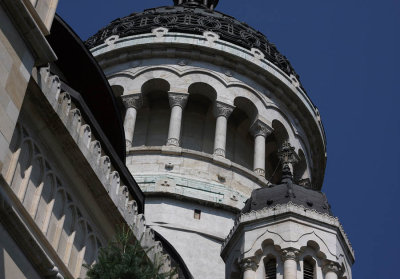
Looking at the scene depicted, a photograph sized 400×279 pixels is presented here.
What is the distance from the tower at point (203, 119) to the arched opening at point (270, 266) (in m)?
6.13

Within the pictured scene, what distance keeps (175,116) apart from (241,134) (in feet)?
11.9

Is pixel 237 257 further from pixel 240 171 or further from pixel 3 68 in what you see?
pixel 3 68

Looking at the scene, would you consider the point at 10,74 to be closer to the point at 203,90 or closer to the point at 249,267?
the point at 249,267

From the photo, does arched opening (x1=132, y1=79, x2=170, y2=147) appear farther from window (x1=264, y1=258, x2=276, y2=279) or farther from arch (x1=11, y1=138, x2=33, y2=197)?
arch (x1=11, y1=138, x2=33, y2=197)

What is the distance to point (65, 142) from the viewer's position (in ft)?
53.5

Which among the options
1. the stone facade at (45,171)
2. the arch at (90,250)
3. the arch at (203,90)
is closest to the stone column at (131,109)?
the arch at (203,90)

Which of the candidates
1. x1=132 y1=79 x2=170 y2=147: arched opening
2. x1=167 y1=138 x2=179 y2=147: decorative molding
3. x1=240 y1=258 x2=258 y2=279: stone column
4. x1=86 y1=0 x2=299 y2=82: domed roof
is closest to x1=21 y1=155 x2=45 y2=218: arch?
x1=240 y1=258 x2=258 y2=279: stone column

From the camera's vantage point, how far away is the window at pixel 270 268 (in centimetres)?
2542

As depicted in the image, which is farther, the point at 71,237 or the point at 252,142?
the point at 252,142

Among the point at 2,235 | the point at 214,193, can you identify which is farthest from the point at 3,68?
the point at 214,193

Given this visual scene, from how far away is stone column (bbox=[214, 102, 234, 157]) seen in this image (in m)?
38.4

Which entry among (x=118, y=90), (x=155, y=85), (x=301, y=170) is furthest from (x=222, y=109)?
(x=301, y=170)

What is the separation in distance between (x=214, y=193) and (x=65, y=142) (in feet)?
64.4

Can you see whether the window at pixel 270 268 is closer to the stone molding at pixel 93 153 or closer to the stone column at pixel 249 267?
the stone column at pixel 249 267
